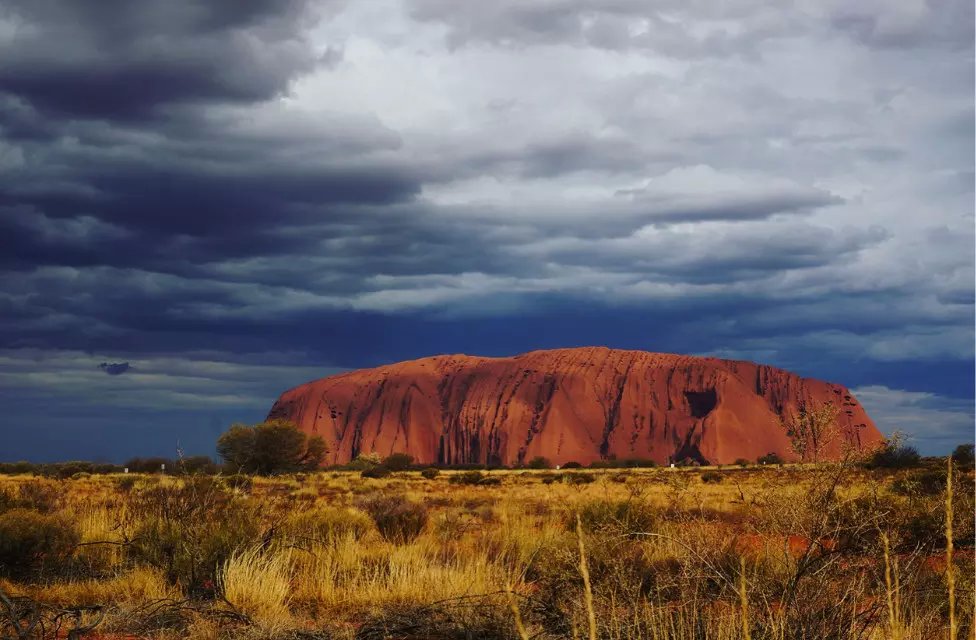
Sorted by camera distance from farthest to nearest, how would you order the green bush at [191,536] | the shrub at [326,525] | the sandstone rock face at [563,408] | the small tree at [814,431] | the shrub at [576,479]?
the sandstone rock face at [563,408], the shrub at [576,479], the shrub at [326,525], the green bush at [191,536], the small tree at [814,431]

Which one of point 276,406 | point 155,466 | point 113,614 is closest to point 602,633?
point 113,614

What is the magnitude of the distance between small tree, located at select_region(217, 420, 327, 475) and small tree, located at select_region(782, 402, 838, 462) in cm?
5767

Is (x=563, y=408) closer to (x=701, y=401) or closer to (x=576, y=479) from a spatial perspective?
(x=701, y=401)

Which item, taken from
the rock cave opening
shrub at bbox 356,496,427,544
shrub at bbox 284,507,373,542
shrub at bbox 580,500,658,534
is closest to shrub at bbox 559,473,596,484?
shrub at bbox 580,500,658,534

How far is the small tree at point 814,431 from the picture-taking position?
23.3ft

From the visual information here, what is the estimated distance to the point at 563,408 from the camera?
124062mm

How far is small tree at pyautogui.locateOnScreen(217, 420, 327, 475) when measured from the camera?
64938mm

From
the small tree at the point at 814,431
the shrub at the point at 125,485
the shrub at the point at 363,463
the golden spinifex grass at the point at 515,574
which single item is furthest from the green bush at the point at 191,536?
the shrub at the point at 363,463

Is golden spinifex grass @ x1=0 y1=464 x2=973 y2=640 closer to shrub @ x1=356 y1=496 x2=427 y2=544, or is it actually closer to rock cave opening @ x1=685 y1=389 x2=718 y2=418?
shrub @ x1=356 y1=496 x2=427 y2=544

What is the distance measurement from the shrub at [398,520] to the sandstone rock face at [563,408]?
316 feet

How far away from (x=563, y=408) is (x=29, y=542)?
113988 millimetres

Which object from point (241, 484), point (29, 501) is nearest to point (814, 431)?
point (29, 501)

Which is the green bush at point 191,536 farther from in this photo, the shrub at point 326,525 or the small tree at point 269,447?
the small tree at point 269,447

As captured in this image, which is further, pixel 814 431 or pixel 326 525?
pixel 326 525
